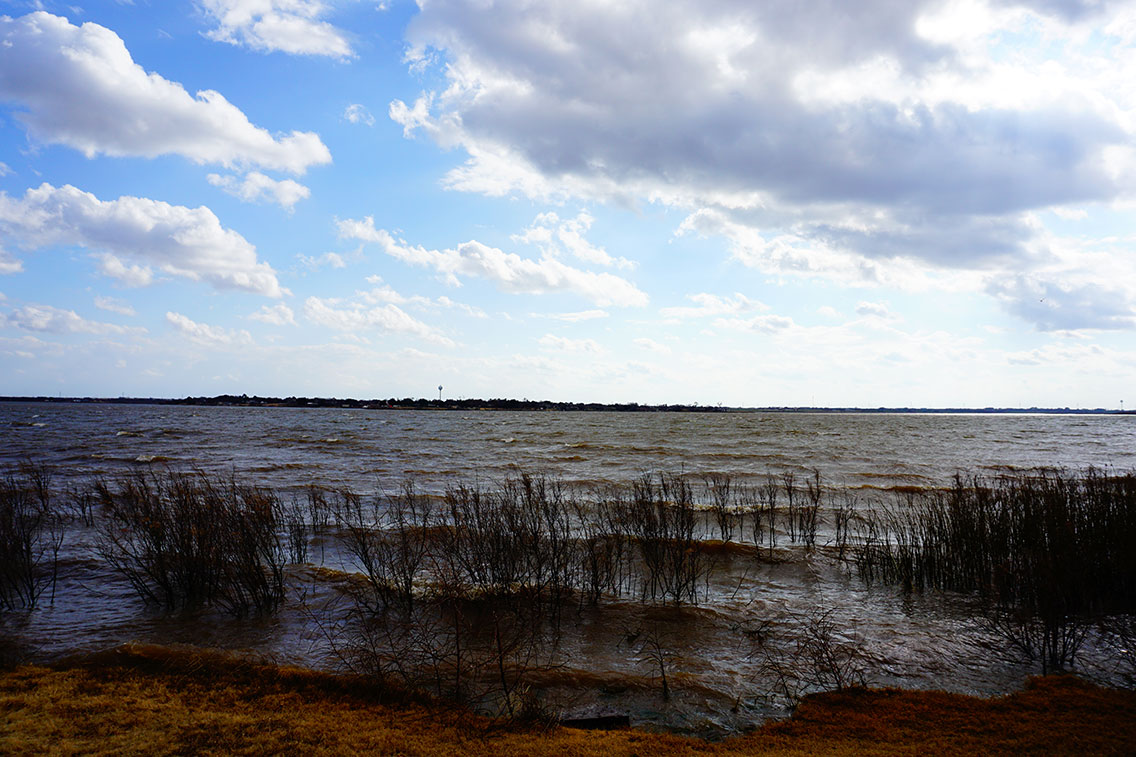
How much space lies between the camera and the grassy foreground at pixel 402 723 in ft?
15.0

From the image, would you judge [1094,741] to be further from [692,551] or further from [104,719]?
[104,719]

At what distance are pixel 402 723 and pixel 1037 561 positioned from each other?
775cm

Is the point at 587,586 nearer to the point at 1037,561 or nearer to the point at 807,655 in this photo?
the point at 807,655

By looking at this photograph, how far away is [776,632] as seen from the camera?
751cm

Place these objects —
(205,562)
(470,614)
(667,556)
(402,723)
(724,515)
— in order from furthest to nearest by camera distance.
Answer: (724,515) → (667,556) → (205,562) → (470,614) → (402,723)

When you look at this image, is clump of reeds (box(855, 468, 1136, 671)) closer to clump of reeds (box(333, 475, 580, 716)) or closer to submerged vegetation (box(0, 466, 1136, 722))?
submerged vegetation (box(0, 466, 1136, 722))

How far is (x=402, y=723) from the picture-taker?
5.07 meters

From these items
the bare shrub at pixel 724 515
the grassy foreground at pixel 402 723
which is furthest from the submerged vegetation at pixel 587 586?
the bare shrub at pixel 724 515

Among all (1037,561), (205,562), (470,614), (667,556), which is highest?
(1037,561)

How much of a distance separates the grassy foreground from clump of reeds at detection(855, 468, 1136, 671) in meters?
1.19

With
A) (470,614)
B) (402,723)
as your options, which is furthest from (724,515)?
(402,723)

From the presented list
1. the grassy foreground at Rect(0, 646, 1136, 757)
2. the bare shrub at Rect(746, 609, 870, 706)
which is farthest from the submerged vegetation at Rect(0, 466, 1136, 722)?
the grassy foreground at Rect(0, 646, 1136, 757)

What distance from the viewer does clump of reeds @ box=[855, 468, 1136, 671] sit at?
270 inches

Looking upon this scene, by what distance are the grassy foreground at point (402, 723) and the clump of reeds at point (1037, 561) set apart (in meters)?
1.19
